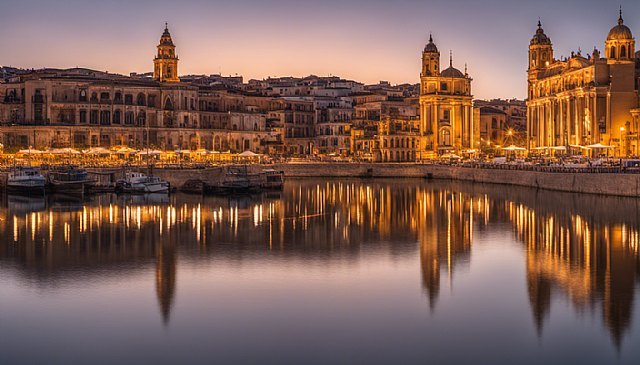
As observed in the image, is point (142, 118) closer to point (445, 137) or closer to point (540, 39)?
point (445, 137)

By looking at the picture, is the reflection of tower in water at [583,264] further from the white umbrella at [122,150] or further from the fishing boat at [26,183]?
the white umbrella at [122,150]

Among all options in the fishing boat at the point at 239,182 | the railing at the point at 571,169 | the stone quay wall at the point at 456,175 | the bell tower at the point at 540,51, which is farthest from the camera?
the bell tower at the point at 540,51

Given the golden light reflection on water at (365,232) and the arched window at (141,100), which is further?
the arched window at (141,100)

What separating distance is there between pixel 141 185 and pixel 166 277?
42668mm

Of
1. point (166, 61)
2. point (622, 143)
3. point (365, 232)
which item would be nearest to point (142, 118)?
point (166, 61)

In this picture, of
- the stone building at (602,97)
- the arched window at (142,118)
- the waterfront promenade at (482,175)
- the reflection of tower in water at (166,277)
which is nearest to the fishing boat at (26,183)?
the waterfront promenade at (482,175)

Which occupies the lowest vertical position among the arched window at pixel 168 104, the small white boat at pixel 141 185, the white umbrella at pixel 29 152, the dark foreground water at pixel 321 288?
the dark foreground water at pixel 321 288

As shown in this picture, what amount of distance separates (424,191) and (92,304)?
180 ft

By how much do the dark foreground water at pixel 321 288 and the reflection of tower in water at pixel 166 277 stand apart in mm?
94

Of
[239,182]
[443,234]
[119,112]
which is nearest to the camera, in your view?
[443,234]

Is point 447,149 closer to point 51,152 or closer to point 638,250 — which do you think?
point 51,152

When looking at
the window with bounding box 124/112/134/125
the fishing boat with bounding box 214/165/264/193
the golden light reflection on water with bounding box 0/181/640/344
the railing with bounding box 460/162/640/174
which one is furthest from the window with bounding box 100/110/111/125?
the railing with bounding box 460/162/640/174

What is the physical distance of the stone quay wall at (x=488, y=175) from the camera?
198 ft

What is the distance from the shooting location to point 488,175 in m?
87.2
